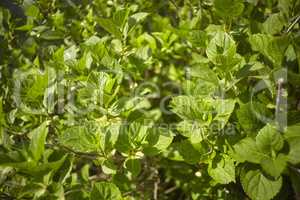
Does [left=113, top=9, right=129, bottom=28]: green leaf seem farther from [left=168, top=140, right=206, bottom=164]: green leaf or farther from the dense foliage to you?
[left=168, top=140, right=206, bottom=164]: green leaf

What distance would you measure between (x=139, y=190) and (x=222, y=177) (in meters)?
0.56

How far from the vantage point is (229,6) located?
1051 mm

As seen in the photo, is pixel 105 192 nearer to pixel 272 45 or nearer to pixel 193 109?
pixel 193 109

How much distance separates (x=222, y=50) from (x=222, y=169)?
324 millimetres

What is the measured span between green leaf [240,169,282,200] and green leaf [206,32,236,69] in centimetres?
29

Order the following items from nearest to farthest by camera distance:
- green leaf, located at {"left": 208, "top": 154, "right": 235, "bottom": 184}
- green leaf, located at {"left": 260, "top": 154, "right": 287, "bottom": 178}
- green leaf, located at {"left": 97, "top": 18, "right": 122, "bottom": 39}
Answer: green leaf, located at {"left": 260, "top": 154, "right": 287, "bottom": 178} < green leaf, located at {"left": 208, "top": 154, "right": 235, "bottom": 184} < green leaf, located at {"left": 97, "top": 18, "right": 122, "bottom": 39}

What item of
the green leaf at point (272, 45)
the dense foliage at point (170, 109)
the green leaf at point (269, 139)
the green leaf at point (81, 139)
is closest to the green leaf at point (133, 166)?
the dense foliage at point (170, 109)

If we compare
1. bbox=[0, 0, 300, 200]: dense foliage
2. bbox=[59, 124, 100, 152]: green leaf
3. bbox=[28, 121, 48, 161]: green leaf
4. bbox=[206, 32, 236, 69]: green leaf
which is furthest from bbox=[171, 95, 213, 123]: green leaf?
bbox=[28, 121, 48, 161]: green leaf

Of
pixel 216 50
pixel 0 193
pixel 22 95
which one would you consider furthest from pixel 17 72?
pixel 216 50

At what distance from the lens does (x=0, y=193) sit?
110 cm

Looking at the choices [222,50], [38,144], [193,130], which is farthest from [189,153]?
[38,144]

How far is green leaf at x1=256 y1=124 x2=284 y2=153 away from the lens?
0.91 m

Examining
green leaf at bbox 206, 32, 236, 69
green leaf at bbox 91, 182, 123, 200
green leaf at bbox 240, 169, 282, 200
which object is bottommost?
green leaf at bbox 91, 182, 123, 200

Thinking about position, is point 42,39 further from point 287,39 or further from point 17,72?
point 287,39
